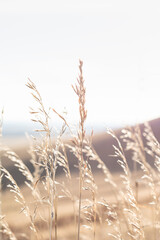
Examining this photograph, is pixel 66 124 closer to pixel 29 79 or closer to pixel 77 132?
pixel 77 132

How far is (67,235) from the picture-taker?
333 centimetres

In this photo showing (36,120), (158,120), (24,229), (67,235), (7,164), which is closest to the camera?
(36,120)

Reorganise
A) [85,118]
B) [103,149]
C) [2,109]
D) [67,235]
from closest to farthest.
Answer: [85,118] < [2,109] < [67,235] < [103,149]

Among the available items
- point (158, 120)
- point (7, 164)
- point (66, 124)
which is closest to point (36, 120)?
point (66, 124)

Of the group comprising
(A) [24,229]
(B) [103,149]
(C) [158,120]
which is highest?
(C) [158,120]

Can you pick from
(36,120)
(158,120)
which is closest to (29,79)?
(36,120)

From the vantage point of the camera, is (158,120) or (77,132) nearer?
(77,132)

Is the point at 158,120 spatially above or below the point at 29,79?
above

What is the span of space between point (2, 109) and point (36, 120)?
0.28 metres

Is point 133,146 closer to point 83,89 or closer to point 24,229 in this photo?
point 83,89

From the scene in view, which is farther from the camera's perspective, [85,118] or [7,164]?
[7,164]

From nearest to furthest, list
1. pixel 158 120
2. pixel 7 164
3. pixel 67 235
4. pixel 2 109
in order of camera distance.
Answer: pixel 2 109 < pixel 67 235 < pixel 7 164 < pixel 158 120

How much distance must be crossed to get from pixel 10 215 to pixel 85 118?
3.38 metres

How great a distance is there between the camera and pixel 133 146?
135 cm
